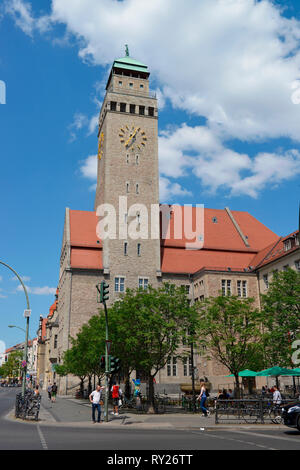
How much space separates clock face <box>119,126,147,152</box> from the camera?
190ft

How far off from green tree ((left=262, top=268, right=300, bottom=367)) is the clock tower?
23.9 metres

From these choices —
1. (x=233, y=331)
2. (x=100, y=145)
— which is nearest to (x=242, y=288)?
(x=233, y=331)

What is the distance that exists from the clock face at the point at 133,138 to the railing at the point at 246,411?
40555mm

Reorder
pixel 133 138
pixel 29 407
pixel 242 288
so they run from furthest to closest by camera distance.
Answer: pixel 133 138, pixel 242 288, pixel 29 407

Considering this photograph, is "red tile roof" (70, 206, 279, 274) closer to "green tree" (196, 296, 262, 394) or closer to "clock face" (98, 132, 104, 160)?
"clock face" (98, 132, 104, 160)

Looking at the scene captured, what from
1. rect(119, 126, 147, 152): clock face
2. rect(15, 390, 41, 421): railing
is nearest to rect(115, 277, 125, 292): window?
rect(119, 126, 147, 152): clock face

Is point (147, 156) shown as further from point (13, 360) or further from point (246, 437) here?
point (13, 360)

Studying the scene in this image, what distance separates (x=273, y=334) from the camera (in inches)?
1164

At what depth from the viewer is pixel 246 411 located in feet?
76.2

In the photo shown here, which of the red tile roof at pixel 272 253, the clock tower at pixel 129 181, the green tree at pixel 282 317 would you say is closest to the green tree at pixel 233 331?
the green tree at pixel 282 317

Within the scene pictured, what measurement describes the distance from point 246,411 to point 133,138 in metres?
42.2

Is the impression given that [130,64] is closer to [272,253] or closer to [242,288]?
[272,253]
